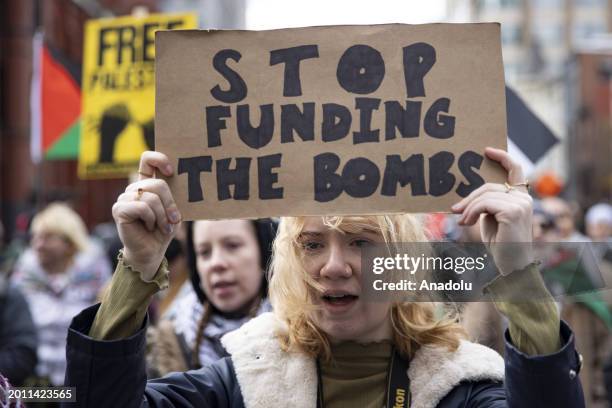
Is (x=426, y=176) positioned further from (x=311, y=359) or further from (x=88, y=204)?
(x=88, y=204)

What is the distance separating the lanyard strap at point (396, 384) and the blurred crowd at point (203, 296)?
23cm

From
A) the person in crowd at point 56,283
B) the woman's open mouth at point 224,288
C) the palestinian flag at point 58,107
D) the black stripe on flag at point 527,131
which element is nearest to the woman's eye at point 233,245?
the woman's open mouth at point 224,288

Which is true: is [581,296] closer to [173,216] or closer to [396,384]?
[396,384]

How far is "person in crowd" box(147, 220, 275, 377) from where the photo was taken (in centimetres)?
377

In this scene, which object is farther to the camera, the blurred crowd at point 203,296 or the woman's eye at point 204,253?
the woman's eye at point 204,253

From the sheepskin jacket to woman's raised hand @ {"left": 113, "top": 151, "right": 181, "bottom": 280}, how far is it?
0.17 meters

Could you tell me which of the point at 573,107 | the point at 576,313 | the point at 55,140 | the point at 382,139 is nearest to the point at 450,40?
the point at 382,139

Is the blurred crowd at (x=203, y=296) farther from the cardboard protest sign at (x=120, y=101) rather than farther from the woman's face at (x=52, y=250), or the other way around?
the cardboard protest sign at (x=120, y=101)

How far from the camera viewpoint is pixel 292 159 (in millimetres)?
2307

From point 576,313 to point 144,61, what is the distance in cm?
358

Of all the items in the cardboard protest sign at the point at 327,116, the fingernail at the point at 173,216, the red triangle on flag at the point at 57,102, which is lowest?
the fingernail at the point at 173,216

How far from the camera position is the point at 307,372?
7.84 ft

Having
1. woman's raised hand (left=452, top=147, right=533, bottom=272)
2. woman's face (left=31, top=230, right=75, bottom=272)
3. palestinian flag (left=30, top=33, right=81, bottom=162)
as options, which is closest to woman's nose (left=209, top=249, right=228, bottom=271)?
woman's raised hand (left=452, top=147, right=533, bottom=272)

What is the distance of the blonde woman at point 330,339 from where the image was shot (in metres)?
2.08
